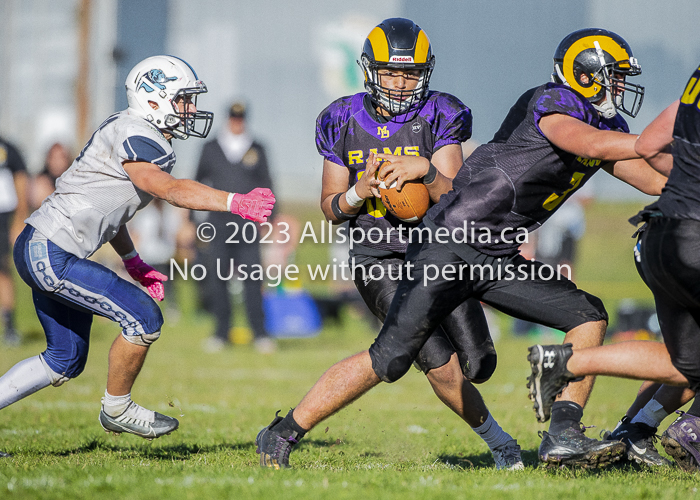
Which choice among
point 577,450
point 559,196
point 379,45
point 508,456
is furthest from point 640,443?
point 379,45

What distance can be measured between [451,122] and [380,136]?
0.36 metres

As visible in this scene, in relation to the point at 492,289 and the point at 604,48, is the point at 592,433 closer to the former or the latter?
the point at 492,289

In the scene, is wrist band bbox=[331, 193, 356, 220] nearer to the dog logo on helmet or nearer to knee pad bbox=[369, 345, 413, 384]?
knee pad bbox=[369, 345, 413, 384]

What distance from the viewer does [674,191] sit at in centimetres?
312

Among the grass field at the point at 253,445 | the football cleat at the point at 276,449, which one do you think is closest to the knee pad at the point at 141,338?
the grass field at the point at 253,445

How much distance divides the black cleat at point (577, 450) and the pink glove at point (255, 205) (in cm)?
159

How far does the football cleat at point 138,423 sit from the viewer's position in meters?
3.92

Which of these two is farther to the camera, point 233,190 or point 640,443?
point 233,190

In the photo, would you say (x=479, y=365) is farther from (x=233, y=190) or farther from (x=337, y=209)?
(x=233, y=190)

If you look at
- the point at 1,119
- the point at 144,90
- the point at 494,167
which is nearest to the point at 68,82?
the point at 1,119

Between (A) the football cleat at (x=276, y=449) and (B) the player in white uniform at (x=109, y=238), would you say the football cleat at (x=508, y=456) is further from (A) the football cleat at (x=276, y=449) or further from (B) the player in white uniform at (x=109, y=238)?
(B) the player in white uniform at (x=109, y=238)

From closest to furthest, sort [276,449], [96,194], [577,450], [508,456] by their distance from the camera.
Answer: [577,450], [276,449], [96,194], [508,456]

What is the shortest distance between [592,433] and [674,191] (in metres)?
2.41

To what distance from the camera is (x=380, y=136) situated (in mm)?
3928
